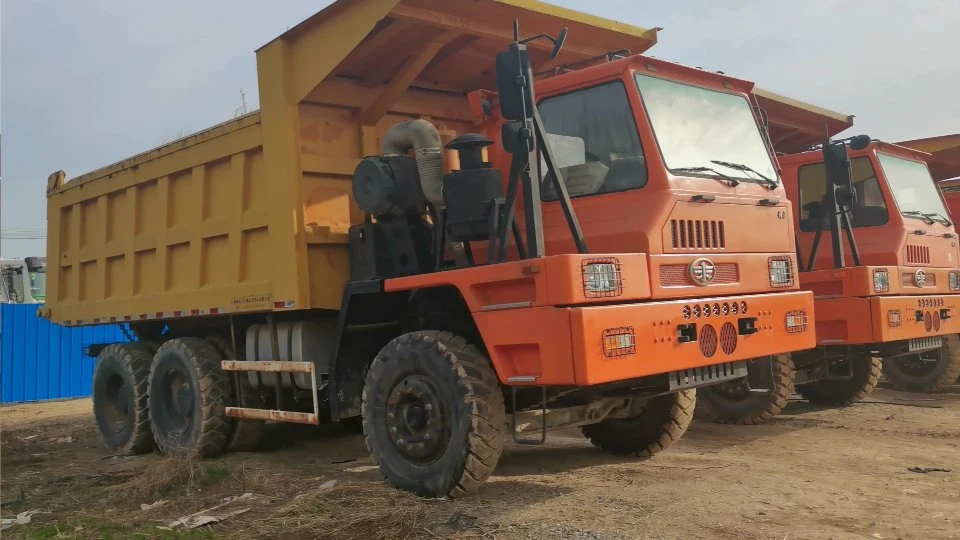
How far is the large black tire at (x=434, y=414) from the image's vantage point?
444cm

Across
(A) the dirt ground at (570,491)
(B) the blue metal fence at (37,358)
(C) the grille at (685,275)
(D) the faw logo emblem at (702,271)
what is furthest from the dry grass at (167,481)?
(B) the blue metal fence at (37,358)

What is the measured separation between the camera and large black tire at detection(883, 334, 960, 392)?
9.38 m

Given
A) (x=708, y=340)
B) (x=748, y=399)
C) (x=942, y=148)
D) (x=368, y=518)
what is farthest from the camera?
(x=942, y=148)

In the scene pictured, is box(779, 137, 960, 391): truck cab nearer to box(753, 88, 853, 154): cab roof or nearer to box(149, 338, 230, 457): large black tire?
box(753, 88, 853, 154): cab roof

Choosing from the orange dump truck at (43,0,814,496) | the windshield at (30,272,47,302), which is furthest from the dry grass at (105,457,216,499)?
the windshield at (30,272,47,302)

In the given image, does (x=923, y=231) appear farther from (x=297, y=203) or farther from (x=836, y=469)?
(x=297, y=203)

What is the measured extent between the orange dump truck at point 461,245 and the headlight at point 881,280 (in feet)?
7.96

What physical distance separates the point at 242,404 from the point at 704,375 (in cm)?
392

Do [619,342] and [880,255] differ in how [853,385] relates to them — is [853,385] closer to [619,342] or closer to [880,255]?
[880,255]

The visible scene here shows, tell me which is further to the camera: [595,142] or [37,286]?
[37,286]

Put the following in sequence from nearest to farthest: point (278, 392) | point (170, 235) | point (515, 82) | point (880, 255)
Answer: point (515, 82) → point (278, 392) → point (170, 235) → point (880, 255)

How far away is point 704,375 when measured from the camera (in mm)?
4742

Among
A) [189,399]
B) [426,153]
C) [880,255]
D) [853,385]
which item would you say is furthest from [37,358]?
[880,255]

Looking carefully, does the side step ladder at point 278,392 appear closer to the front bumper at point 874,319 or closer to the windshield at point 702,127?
the windshield at point 702,127
